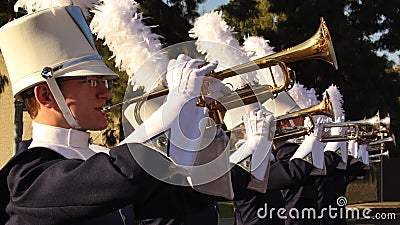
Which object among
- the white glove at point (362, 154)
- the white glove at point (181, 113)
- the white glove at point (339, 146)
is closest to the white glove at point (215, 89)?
the white glove at point (181, 113)

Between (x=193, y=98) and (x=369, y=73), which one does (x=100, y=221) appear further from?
(x=369, y=73)

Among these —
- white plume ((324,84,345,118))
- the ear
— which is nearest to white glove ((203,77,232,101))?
the ear

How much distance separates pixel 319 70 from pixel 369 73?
1.09m

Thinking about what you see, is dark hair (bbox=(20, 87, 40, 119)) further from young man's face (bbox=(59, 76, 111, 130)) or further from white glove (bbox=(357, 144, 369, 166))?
white glove (bbox=(357, 144, 369, 166))

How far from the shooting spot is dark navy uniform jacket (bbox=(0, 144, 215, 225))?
1879 mm

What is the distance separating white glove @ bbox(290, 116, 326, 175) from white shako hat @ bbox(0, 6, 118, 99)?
3.08m

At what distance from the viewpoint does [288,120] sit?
16.5 feet

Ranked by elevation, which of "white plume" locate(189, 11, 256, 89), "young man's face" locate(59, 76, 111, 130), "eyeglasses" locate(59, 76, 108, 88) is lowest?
"young man's face" locate(59, 76, 111, 130)

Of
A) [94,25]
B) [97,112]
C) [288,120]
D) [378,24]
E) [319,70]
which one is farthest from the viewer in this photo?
[378,24]

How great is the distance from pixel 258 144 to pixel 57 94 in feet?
5.64

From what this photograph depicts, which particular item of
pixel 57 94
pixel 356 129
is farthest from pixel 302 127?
pixel 57 94

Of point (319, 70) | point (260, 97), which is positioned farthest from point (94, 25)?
point (319, 70)

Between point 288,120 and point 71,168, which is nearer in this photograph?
point 71,168

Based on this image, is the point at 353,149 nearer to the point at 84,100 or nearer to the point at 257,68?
the point at 257,68
